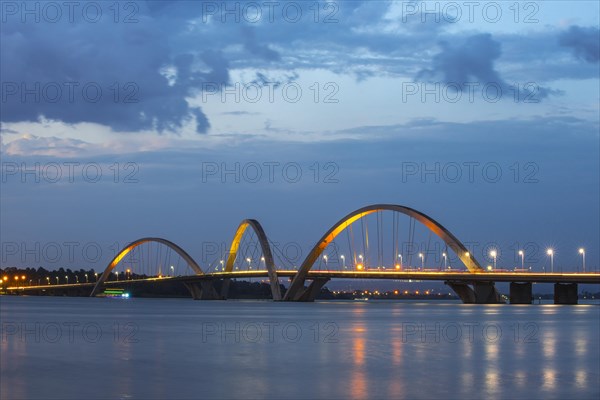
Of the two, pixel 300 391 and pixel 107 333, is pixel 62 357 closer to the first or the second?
pixel 300 391

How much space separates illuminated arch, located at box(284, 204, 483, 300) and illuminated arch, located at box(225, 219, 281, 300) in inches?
132

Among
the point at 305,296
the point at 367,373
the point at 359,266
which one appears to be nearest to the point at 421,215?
the point at 359,266

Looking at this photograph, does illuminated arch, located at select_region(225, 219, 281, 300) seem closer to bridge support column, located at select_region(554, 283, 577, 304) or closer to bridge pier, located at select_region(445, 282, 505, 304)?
bridge pier, located at select_region(445, 282, 505, 304)

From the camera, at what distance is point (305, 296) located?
432 ft

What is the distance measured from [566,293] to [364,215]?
87.1 ft

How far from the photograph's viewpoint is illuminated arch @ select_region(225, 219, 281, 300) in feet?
432

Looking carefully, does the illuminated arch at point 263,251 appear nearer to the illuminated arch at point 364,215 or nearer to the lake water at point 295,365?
the illuminated arch at point 364,215

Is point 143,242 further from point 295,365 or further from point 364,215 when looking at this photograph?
point 295,365

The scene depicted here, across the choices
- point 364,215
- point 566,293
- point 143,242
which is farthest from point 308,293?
point 143,242

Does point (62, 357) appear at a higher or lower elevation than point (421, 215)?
lower

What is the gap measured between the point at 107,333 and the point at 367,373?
923 inches

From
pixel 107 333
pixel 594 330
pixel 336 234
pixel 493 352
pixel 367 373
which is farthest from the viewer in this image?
pixel 336 234

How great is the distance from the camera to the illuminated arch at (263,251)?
13175 cm

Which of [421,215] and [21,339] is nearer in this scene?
[21,339]
